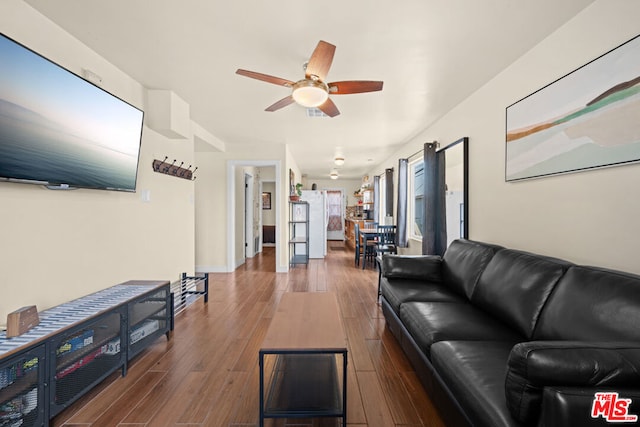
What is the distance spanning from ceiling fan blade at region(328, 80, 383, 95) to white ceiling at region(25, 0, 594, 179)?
11.3 inches

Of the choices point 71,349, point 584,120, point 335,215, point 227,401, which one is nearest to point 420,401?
point 227,401

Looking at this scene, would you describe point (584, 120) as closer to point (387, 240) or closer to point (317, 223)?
point (387, 240)

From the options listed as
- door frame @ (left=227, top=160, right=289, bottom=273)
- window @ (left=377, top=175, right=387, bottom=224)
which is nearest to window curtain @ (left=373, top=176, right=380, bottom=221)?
window @ (left=377, top=175, right=387, bottom=224)

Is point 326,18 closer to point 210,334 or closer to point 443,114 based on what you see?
→ point 443,114

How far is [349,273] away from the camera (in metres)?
5.32

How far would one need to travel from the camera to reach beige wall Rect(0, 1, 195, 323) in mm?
1621

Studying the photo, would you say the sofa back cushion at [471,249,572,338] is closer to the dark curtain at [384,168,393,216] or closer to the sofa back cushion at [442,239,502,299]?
the sofa back cushion at [442,239,502,299]

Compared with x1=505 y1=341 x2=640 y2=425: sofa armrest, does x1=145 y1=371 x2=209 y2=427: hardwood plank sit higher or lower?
lower

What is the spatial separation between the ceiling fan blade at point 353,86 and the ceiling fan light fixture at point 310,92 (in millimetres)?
73

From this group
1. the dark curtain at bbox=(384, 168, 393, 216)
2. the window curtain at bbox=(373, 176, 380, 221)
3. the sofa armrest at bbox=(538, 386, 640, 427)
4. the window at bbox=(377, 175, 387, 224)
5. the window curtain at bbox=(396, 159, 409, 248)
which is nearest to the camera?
the sofa armrest at bbox=(538, 386, 640, 427)

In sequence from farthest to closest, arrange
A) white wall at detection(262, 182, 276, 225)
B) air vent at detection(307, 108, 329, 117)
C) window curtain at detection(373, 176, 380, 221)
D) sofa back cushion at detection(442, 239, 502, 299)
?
1. white wall at detection(262, 182, 276, 225)
2. window curtain at detection(373, 176, 380, 221)
3. air vent at detection(307, 108, 329, 117)
4. sofa back cushion at detection(442, 239, 502, 299)

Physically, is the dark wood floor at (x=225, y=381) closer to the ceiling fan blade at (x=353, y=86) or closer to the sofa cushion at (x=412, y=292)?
the sofa cushion at (x=412, y=292)

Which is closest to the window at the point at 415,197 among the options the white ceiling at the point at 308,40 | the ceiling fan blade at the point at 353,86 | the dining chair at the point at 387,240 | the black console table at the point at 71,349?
the dining chair at the point at 387,240

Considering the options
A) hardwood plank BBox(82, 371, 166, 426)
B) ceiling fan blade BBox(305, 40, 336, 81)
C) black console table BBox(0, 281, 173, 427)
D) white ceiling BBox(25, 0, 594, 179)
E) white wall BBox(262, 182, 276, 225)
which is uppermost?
white ceiling BBox(25, 0, 594, 179)
